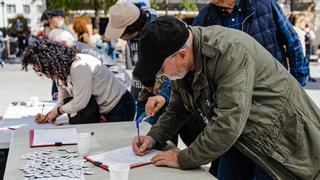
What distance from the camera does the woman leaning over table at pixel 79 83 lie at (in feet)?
8.53

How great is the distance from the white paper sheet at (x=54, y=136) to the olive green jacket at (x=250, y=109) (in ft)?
2.38

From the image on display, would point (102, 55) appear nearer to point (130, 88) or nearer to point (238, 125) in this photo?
point (130, 88)

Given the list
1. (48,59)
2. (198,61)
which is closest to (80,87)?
(48,59)

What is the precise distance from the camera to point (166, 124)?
6.57 ft

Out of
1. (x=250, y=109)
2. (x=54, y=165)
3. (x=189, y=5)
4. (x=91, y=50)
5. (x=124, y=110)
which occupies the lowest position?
(x=189, y=5)

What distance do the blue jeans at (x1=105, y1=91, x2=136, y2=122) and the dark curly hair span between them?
420 mm

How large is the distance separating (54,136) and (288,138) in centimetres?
115

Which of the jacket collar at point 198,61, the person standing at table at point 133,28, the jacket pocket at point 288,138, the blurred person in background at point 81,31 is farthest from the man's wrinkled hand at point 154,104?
the blurred person in background at point 81,31

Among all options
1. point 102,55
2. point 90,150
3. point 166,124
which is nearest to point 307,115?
point 166,124

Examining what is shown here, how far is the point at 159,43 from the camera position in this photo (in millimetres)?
1484

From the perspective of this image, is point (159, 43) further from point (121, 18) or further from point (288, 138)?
point (121, 18)

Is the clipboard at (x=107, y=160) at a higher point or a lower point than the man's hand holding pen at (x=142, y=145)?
lower

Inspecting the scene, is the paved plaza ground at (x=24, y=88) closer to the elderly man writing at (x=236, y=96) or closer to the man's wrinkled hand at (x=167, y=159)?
the man's wrinkled hand at (x=167, y=159)

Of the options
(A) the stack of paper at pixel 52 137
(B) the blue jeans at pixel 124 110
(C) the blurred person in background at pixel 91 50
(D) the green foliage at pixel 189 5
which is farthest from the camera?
(D) the green foliage at pixel 189 5
